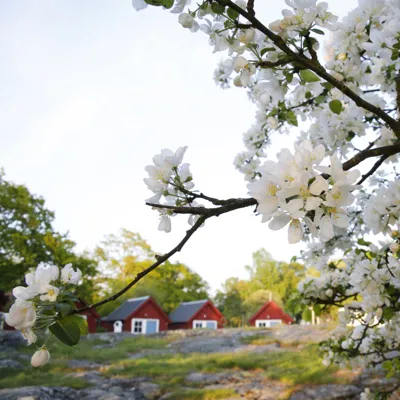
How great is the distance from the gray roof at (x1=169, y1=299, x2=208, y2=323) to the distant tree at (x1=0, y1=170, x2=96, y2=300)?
250 inches

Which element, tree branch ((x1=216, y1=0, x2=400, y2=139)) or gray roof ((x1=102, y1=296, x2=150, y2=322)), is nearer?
tree branch ((x1=216, y1=0, x2=400, y2=139))

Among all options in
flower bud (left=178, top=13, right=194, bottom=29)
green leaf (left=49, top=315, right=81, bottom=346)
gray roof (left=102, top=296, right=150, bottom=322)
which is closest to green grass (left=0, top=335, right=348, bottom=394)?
green leaf (left=49, top=315, right=81, bottom=346)

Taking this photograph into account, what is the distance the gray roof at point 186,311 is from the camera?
82.6 ft

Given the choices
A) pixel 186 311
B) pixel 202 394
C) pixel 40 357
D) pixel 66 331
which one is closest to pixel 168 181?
pixel 66 331

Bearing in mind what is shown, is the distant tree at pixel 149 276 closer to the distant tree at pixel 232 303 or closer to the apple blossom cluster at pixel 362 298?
the distant tree at pixel 232 303

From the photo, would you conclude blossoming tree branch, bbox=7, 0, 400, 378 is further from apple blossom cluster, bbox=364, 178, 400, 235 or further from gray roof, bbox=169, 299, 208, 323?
gray roof, bbox=169, 299, 208, 323

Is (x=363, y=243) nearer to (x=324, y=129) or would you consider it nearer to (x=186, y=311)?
(x=324, y=129)

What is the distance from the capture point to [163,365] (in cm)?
959

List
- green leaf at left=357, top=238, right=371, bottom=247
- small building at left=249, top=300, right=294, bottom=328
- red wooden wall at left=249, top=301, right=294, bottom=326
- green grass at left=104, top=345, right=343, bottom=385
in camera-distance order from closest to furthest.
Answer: green leaf at left=357, top=238, right=371, bottom=247, green grass at left=104, top=345, right=343, bottom=385, red wooden wall at left=249, top=301, right=294, bottom=326, small building at left=249, top=300, right=294, bottom=328

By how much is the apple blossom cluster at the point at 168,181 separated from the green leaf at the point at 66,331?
0.37 m

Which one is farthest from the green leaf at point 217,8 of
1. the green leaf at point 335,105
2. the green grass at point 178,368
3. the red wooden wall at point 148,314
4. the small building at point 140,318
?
the red wooden wall at point 148,314

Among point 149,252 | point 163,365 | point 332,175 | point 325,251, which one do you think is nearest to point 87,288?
point 149,252

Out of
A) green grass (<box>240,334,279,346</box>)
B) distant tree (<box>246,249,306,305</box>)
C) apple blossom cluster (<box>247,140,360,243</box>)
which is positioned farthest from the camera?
distant tree (<box>246,249,306,305</box>)

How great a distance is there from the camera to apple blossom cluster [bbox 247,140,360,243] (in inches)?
31.4
